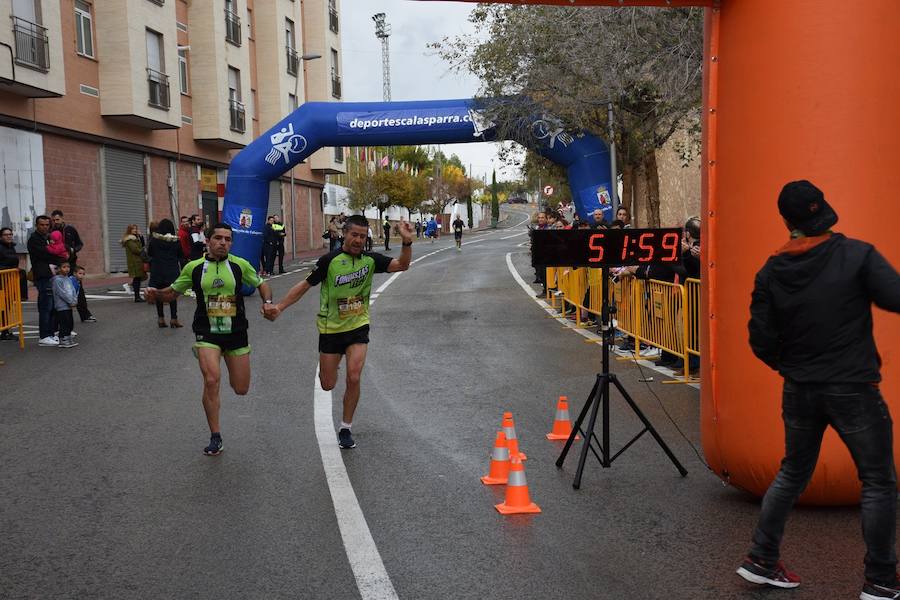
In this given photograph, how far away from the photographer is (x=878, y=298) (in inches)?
157

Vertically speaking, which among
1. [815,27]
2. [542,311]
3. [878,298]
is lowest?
[542,311]

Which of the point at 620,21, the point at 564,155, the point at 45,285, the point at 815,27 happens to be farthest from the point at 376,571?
the point at 564,155

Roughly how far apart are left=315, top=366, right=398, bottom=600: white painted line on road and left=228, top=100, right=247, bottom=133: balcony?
31220mm

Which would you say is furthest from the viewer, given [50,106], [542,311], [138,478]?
[50,106]

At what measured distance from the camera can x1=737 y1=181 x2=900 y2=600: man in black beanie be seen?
4031mm

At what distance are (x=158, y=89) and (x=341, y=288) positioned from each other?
25.3 meters

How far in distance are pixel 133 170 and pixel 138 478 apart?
2577 centimetres

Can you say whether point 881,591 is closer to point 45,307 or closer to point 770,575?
point 770,575

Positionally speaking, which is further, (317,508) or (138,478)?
(138,478)

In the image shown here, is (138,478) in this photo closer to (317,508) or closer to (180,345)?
(317,508)

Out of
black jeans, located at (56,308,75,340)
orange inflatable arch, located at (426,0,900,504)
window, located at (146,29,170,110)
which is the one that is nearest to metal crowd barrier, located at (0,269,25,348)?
black jeans, located at (56,308,75,340)

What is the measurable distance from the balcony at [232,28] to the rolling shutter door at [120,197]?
344 inches

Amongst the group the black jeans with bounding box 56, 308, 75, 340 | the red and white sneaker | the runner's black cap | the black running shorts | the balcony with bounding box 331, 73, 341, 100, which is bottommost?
the red and white sneaker

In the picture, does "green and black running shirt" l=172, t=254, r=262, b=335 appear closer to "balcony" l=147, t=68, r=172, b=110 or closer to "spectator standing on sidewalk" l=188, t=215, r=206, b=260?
"spectator standing on sidewalk" l=188, t=215, r=206, b=260
